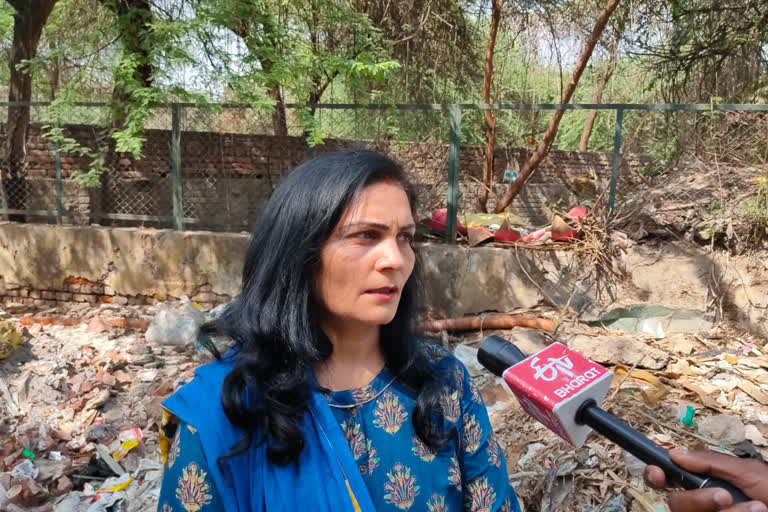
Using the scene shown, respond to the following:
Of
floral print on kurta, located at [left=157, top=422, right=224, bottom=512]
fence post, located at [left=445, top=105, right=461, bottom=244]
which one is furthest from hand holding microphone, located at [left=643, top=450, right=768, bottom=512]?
fence post, located at [left=445, top=105, right=461, bottom=244]

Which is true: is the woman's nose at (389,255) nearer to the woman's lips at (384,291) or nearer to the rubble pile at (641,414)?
the woman's lips at (384,291)

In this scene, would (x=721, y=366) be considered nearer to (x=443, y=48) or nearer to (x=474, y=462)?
(x=474, y=462)

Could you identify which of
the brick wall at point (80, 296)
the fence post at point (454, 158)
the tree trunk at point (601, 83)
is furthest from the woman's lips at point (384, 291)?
the tree trunk at point (601, 83)

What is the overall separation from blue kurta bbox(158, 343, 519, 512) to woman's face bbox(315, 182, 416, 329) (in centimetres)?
20

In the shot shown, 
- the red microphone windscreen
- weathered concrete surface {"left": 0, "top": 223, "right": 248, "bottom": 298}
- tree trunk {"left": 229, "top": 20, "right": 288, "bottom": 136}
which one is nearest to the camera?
the red microphone windscreen

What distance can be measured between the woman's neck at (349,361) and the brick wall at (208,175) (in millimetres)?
4231

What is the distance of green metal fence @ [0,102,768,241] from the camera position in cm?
504

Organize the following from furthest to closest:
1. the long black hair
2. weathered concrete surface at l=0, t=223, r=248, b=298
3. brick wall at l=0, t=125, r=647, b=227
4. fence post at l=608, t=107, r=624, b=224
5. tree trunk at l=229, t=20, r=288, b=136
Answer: brick wall at l=0, t=125, r=647, b=227, weathered concrete surface at l=0, t=223, r=248, b=298, tree trunk at l=229, t=20, r=288, b=136, fence post at l=608, t=107, r=624, b=224, the long black hair

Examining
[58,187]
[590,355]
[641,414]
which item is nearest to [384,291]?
[641,414]

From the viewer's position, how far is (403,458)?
4.03 feet

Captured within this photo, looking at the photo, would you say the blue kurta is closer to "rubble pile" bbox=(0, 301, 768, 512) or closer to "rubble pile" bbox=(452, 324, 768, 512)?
"rubble pile" bbox=(0, 301, 768, 512)

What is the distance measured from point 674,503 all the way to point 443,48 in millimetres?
8968


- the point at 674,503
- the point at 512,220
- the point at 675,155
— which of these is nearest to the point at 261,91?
the point at 512,220

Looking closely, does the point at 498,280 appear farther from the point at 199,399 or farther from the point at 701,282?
the point at 199,399
